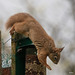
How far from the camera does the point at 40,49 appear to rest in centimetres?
156

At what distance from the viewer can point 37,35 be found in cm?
163

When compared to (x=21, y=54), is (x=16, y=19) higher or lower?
higher

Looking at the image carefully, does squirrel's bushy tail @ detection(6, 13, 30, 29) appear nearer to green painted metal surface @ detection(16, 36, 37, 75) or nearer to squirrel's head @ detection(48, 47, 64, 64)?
green painted metal surface @ detection(16, 36, 37, 75)

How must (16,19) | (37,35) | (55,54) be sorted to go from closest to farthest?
1. (55,54)
2. (37,35)
3. (16,19)

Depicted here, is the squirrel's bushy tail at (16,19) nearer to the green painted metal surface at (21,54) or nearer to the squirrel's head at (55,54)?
the green painted metal surface at (21,54)

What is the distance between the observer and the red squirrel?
1.52 m

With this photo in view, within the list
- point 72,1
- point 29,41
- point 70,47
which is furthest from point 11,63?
point 72,1

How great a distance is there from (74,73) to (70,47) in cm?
69

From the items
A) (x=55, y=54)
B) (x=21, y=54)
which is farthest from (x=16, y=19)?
(x=55, y=54)

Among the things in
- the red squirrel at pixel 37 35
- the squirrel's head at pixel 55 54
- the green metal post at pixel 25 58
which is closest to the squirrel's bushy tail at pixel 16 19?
the red squirrel at pixel 37 35

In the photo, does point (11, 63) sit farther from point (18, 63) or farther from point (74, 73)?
point (74, 73)

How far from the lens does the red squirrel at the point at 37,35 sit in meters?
1.52

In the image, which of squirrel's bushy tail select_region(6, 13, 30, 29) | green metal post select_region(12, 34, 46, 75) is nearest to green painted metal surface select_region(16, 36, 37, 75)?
green metal post select_region(12, 34, 46, 75)

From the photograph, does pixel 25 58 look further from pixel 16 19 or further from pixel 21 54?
pixel 16 19
